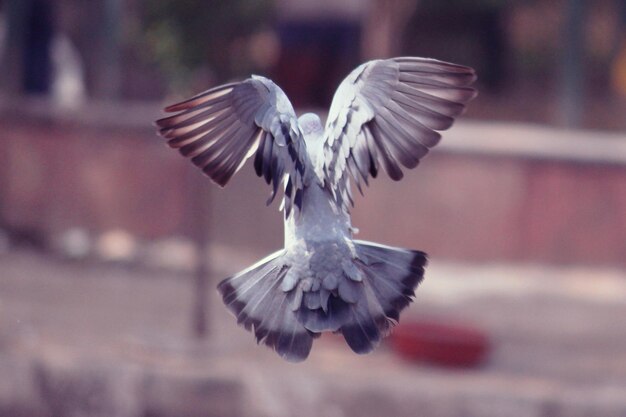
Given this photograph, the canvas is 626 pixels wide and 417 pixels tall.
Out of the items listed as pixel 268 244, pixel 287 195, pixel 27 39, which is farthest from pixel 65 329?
pixel 287 195

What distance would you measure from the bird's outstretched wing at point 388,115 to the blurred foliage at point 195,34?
7231 millimetres

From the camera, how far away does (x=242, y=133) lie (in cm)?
311

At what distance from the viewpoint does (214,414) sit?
625cm

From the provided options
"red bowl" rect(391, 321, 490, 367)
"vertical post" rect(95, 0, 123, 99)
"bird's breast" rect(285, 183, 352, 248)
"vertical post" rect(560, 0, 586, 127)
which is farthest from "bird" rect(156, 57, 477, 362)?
"vertical post" rect(95, 0, 123, 99)

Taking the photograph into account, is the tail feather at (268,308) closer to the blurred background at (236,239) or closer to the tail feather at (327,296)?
the tail feather at (327,296)

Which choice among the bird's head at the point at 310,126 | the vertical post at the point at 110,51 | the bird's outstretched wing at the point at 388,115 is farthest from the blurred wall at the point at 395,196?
the bird's outstretched wing at the point at 388,115

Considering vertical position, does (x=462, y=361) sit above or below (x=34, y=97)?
below

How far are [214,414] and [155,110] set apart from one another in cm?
351

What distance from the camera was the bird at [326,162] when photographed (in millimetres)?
2963

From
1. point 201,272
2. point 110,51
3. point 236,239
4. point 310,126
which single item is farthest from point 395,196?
point 310,126

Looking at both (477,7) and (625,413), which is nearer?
(625,413)

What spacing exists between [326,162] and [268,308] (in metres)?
0.41

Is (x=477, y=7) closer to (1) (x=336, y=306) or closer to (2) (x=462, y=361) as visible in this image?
(2) (x=462, y=361)

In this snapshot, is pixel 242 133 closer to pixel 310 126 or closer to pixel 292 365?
pixel 310 126
